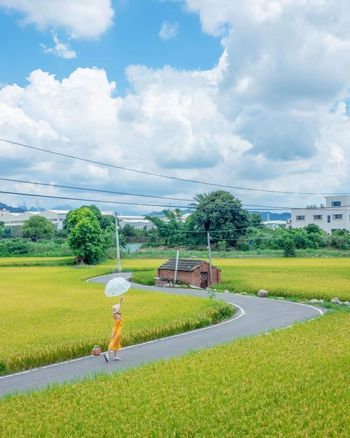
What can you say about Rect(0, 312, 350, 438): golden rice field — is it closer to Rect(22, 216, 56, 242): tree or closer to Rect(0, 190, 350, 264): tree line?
Rect(0, 190, 350, 264): tree line

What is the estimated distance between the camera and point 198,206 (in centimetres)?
7294

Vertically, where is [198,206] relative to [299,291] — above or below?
above

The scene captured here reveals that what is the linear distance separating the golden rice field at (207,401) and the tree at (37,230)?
263ft

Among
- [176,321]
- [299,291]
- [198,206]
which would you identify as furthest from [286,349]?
[198,206]

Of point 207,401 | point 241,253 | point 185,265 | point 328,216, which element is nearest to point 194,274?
point 185,265

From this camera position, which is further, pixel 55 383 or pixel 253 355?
pixel 253 355

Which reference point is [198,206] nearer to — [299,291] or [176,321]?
[299,291]

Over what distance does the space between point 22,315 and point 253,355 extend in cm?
1171

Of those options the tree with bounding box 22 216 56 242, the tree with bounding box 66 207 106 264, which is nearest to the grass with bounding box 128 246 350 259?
the tree with bounding box 66 207 106 264

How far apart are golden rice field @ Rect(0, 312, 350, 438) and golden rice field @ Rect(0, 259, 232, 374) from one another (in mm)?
3412

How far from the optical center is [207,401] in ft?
31.3

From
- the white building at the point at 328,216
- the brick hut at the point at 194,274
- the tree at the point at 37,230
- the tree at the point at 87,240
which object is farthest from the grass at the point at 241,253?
the tree at the point at 37,230

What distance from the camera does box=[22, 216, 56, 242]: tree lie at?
89.1 m

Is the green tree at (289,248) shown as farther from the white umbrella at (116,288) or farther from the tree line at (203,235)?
the white umbrella at (116,288)
